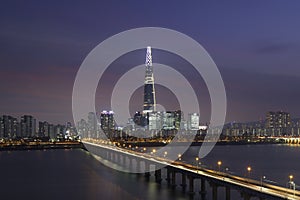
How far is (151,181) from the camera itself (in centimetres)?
3750

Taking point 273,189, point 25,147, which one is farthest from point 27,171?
point 25,147

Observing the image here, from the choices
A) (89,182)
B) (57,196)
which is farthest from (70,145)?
(57,196)

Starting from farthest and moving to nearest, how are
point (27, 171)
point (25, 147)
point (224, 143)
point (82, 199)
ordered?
point (224, 143)
point (25, 147)
point (27, 171)
point (82, 199)

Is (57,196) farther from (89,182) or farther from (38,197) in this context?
(89,182)

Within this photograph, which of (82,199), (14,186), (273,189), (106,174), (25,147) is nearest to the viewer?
(273,189)

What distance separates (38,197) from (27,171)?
727 inches

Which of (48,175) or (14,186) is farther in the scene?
(48,175)

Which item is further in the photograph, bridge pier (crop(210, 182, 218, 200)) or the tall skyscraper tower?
the tall skyscraper tower

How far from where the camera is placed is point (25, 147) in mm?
105875

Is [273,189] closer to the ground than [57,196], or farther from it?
farther from it

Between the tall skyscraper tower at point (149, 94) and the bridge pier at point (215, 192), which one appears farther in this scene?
the tall skyscraper tower at point (149, 94)

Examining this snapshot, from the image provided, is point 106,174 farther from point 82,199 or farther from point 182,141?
point 182,141

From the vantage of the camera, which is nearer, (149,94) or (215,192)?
(215,192)

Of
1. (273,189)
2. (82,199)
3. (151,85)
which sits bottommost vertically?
(82,199)
